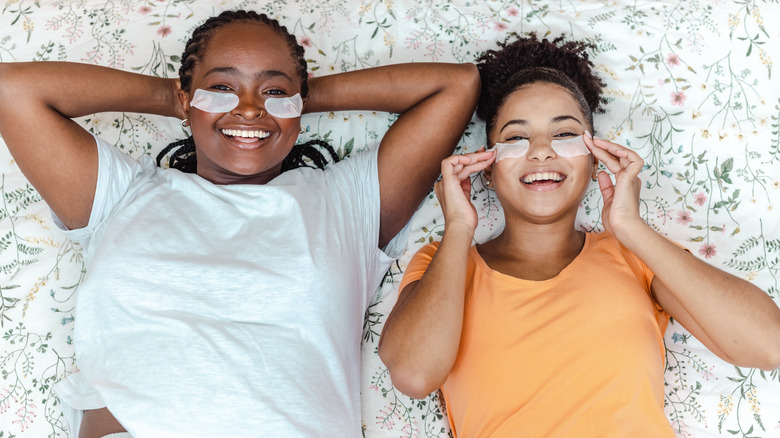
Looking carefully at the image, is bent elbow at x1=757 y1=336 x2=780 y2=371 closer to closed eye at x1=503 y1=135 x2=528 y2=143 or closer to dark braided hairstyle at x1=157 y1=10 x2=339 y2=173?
closed eye at x1=503 y1=135 x2=528 y2=143

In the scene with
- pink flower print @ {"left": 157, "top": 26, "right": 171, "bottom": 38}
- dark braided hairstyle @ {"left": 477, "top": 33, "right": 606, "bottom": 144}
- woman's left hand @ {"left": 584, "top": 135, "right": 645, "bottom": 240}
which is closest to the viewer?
woman's left hand @ {"left": 584, "top": 135, "right": 645, "bottom": 240}

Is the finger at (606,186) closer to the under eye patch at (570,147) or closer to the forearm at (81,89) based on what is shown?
the under eye patch at (570,147)

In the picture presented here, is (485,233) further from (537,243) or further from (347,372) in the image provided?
(347,372)

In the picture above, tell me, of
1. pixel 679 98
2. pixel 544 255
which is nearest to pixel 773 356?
pixel 544 255

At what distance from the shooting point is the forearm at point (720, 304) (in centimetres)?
148

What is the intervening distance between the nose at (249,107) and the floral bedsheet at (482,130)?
394mm

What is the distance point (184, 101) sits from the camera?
1.90 meters

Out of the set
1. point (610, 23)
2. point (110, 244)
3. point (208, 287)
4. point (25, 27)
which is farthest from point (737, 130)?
point (25, 27)

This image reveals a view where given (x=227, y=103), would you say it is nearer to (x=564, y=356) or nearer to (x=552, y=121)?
(x=552, y=121)

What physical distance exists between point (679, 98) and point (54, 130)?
1.83 metres

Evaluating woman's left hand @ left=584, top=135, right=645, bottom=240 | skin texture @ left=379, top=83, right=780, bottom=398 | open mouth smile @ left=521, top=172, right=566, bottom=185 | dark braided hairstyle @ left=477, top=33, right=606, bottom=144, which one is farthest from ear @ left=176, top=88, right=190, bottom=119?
woman's left hand @ left=584, top=135, right=645, bottom=240

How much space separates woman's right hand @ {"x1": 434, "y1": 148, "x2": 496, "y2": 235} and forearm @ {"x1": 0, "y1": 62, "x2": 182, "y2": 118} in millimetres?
824

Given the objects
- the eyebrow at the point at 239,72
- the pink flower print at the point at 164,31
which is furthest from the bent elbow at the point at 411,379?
the pink flower print at the point at 164,31

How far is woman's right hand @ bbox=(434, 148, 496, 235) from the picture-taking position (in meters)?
1.70
